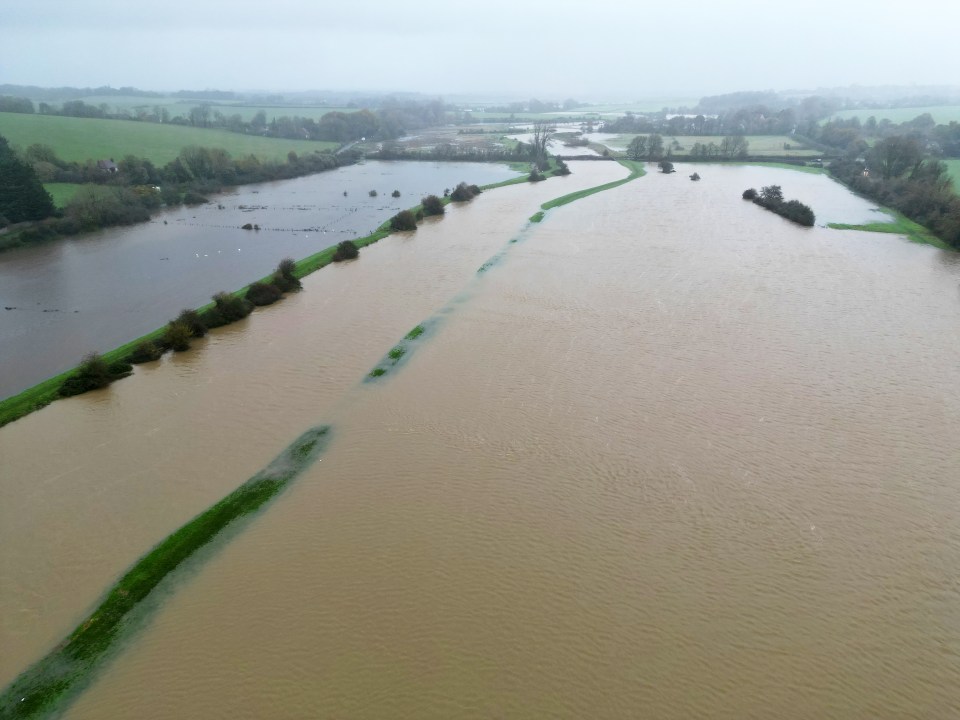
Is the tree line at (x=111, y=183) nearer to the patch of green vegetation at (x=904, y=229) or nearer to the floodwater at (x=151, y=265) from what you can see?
the floodwater at (x=151, y=265)

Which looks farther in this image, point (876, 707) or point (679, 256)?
point (679, 256)

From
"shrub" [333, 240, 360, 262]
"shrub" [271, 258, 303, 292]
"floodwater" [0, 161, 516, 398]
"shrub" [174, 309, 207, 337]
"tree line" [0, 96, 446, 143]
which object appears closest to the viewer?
"shrub" [174, 309, 207, 337]

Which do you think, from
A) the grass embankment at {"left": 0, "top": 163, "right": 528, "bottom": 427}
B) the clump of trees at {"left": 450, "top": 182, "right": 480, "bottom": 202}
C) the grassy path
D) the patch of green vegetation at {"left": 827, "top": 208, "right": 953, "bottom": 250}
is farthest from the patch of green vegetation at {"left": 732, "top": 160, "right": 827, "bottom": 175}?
the grassy path

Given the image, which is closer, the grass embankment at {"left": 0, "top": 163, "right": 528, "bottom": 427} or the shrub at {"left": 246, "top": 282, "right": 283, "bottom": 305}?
the grass embankment at {"left": 0, "top": 163, "right": 528, "bottom": 427}

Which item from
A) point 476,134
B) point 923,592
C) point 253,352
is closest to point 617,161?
point 476,134

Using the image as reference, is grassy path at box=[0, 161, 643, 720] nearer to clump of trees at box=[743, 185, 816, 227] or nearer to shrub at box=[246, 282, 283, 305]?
shrub at box=[246, 282, 283, 305]

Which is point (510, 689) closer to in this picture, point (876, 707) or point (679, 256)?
point (876, 707)

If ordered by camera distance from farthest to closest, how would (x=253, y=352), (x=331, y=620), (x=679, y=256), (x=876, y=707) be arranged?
(x=679, y=256) < (x=253, y=352) < (x=331, y=620) < (x=876, y=707)

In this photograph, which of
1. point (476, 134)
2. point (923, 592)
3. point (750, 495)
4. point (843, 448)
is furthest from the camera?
point (476, 134)
